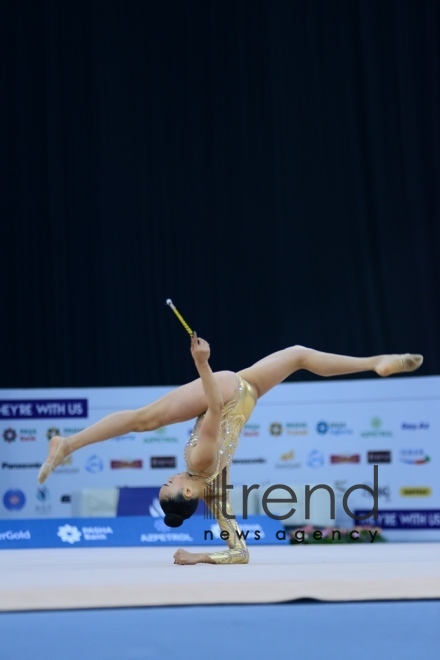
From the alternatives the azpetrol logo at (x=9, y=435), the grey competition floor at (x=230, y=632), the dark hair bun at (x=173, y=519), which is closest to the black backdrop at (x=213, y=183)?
the azpetrol logo at (x=9, y=435)

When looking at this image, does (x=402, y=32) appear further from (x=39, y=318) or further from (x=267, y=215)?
(x=39, y=318)

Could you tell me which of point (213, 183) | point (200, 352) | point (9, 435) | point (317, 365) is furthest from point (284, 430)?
point (200, 352)

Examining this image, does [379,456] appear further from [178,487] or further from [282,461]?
[178,487]

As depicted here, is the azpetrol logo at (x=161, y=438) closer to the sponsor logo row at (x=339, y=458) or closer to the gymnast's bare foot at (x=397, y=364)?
the sponsor logo row at (x=339, y=458)

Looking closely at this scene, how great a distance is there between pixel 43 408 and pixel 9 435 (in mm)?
377

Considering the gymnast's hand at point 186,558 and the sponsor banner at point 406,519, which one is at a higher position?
the gymnast's hand at point 186,558

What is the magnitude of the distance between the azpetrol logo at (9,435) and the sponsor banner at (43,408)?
0.39 ft

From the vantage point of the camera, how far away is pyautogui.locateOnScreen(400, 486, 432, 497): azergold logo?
28.6 ft

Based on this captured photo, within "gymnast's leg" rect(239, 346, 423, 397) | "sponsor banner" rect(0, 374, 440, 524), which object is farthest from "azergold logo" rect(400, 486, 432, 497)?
"gymnast's leg" rect(239, 346, 423, 397)

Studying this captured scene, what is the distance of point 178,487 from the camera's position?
15.8ft

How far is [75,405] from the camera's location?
9172 mm

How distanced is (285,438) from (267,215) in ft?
7.61

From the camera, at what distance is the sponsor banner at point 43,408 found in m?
9.16

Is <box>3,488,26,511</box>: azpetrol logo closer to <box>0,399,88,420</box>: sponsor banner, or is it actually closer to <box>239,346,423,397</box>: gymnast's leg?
<box>0,399,88,420</box>: sponsor banner
